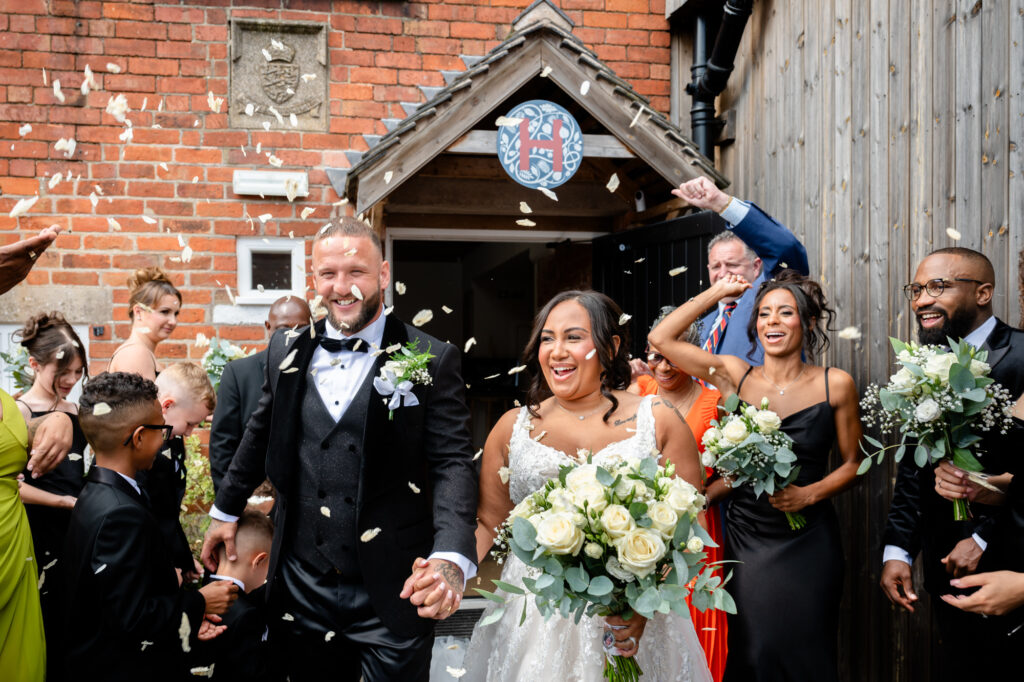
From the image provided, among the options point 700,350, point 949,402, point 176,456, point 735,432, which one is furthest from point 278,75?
→ point 949,402

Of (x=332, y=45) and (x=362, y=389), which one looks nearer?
(x=362, y=389)

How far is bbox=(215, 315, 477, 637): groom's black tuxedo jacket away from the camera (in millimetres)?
2684

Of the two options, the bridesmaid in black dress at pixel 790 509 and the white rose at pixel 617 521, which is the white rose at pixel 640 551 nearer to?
the white rose at pixel 617 521

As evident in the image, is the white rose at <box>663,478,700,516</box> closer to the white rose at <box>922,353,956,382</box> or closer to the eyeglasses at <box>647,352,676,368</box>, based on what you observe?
the white rose at <box>922,353,956,382</box>

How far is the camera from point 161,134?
19.1ft

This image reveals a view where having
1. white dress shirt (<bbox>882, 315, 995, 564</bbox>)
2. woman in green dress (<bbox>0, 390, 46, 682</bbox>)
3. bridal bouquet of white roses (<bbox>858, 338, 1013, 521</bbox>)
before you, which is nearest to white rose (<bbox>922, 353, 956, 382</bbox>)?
bridal bouquet of white roses (<bbox>858, 338, 1013, 521</bbox>)

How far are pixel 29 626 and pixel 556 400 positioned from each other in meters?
2.10

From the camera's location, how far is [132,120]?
5.79 meters

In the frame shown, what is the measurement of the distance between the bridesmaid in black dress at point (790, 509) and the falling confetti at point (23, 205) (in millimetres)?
4611

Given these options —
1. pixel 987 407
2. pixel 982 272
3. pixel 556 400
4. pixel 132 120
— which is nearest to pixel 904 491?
pixel 987 407

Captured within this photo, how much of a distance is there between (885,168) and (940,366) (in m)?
1.83

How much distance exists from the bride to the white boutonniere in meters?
0.44

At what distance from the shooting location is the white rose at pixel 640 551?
2117mm

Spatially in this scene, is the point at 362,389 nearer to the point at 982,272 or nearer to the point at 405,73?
the point at 982,272
